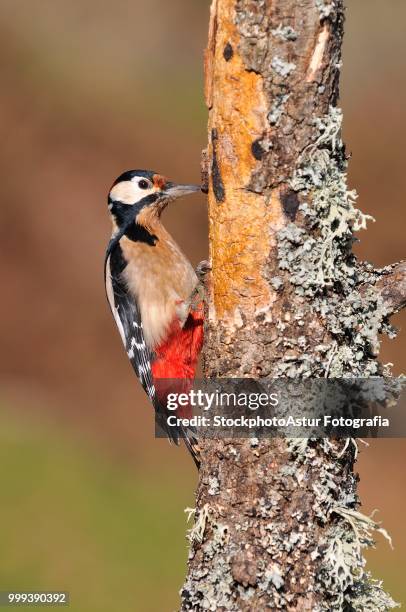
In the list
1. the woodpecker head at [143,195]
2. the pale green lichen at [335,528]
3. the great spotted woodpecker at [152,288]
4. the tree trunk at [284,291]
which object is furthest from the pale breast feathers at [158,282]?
the pale green lichen at [335,528]

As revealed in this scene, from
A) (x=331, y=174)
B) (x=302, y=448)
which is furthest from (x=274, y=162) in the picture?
(x=302, y=448)

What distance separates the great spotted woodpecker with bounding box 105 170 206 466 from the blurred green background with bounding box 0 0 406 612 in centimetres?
334

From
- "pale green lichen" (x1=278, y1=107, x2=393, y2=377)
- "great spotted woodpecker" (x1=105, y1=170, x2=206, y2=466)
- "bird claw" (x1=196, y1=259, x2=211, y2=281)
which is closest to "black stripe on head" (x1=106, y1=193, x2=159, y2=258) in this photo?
"great spotted woodpecker" (x1=105, y1=170, x2=206, y2=466)

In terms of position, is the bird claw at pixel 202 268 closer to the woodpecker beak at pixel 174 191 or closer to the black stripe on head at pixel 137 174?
the woodpecker beak at pixel 174 191

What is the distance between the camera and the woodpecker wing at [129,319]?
362cm

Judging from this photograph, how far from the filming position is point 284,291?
234 centimetres

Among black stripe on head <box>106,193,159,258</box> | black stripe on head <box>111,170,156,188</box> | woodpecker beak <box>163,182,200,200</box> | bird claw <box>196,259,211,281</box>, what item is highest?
black stripe on head <box>111,170,156,188</box>

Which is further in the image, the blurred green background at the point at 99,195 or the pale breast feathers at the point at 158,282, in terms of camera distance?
the blurred green background at the point at 99,195

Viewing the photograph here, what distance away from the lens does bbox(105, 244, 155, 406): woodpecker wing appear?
362cm

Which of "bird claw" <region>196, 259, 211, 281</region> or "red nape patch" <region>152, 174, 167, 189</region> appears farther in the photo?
"red nape patch" <region>152, 174, 167, 189</region>

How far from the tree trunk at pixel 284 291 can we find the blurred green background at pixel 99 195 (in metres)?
4.50

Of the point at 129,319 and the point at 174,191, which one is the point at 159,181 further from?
the point at 129,319

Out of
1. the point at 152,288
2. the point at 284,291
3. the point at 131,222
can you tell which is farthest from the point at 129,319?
the point at 284,291

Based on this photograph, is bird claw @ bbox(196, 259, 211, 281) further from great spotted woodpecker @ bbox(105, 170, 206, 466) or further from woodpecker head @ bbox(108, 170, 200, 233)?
woodpecker head @ bbox(108, 170, 200, 233)
